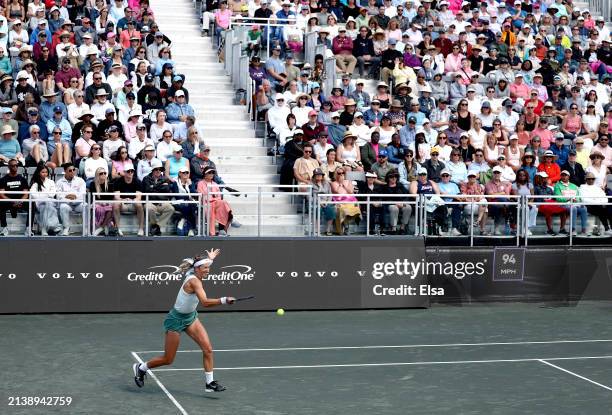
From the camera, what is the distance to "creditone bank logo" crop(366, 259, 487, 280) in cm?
2375

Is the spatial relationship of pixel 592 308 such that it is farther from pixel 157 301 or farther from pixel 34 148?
pixel 34 148

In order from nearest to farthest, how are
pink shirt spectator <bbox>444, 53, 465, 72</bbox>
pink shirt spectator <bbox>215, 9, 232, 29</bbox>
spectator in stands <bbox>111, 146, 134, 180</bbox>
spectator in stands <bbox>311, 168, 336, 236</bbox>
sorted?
spectator in stands <bbox>311, 168, 336, 236</bbox>
spectator in stands <bbox>111, 146, 134, 180</bbox>
pink shirt spectator <bbox>215, 9, 232, 29</bbox>
pink shirt spectator <bbox>444, 53, 465, 72</bbox>

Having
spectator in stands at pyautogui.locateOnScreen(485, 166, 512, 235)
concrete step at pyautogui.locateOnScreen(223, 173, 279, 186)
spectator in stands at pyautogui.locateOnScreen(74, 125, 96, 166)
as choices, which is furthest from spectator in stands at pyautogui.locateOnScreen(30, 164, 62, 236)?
spectator in stands at pyautogui.locateOnScreen(485, 166, 512, 235)

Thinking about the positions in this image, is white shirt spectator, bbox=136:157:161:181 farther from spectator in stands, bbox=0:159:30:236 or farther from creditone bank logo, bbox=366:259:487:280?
creditone bank logo, bbox=366:259:487:280

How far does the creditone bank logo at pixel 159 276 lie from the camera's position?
22828 millimetres

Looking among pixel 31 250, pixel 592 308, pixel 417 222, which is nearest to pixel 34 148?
pixel 31 250

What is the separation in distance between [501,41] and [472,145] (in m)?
6.33

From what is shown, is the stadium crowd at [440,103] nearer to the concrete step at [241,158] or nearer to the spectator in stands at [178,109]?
the concrete step at [241,158]

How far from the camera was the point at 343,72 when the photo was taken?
29.6 m

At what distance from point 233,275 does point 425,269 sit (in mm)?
3888

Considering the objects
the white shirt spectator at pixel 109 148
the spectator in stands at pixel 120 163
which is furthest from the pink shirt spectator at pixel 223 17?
the spectator in stands at pixel 120 163

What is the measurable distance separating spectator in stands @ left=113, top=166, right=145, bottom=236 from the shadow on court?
1822mm

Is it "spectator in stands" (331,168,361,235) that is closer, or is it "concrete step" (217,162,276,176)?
"spectator in stands" (331,168,361,235)

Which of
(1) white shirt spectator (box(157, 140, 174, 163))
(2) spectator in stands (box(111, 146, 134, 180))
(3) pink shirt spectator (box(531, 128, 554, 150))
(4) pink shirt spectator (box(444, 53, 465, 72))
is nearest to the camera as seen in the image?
(2) spectator in stands (box(111, 146, 134, 180))
